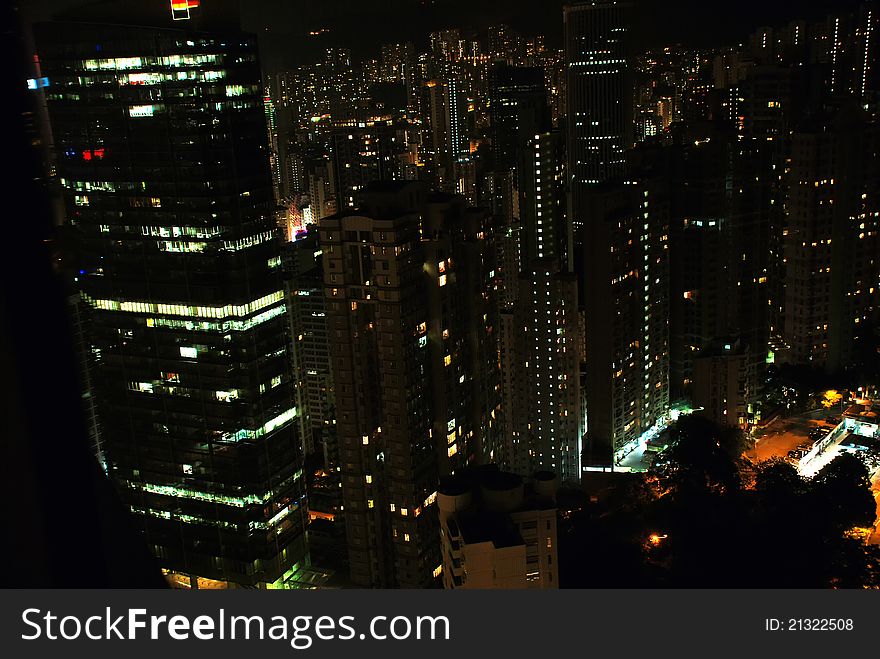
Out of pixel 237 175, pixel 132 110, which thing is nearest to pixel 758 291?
pixel 237 175

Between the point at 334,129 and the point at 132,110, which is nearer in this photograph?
the point at 132,110

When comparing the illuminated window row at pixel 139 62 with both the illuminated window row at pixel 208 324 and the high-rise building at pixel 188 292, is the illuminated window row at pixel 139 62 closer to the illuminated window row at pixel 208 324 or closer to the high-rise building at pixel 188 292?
the high-rise building at pixel 188 292

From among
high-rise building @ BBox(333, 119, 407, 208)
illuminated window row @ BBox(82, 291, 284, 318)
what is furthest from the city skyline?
high-rise building @ BBox(333, 119, 407, 208)

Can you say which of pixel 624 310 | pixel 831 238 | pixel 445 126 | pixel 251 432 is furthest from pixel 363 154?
pixel 251 432

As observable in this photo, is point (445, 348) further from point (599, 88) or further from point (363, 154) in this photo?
point (599, 88)

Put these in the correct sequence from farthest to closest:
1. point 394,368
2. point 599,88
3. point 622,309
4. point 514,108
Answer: point 599,88 < point 514,108 < point 622,309 < point 394,368

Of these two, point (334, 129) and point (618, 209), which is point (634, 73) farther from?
point (618, 209)

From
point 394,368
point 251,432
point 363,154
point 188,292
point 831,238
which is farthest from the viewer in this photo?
point 363,154
